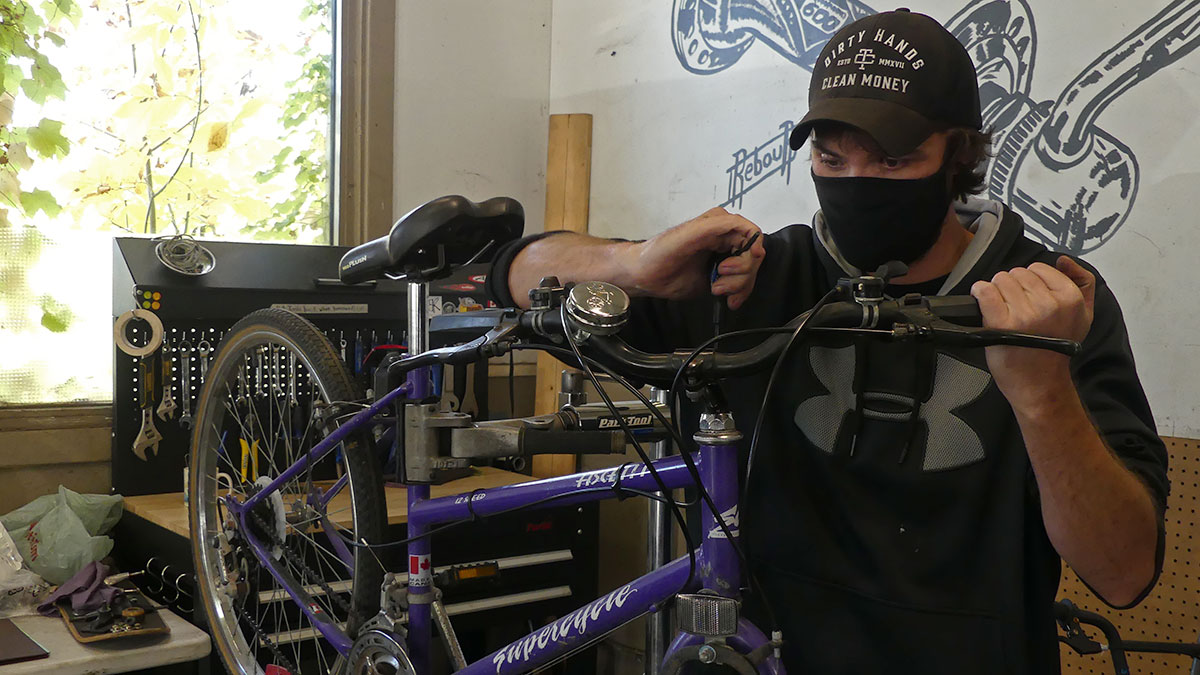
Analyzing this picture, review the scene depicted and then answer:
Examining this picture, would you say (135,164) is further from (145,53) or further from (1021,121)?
(1021,121)

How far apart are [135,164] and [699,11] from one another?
1471mm

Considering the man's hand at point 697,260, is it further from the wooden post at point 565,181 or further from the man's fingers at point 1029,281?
the wooden post at point 565,181

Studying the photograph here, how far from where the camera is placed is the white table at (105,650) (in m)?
1.57

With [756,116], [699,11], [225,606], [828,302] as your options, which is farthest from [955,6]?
[225,606]

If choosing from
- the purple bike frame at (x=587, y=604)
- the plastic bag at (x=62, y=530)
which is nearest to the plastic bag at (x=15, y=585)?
the plastic bag at (x=62, y=530)

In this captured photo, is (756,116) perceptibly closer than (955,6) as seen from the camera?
No

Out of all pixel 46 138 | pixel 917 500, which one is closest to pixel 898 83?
pixel 917 500

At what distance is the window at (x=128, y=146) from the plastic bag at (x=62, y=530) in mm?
279

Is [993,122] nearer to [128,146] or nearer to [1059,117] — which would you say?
[1059,117]

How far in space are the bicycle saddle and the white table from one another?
766mm

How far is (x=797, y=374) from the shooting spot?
129 cm

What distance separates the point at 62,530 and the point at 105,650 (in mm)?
468

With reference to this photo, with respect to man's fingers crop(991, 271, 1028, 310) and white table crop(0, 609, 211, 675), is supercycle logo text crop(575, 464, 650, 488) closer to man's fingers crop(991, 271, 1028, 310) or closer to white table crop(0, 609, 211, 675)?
man's fingers crop(991, 271, 1028, 310)

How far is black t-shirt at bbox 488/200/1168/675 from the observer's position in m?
1.13
